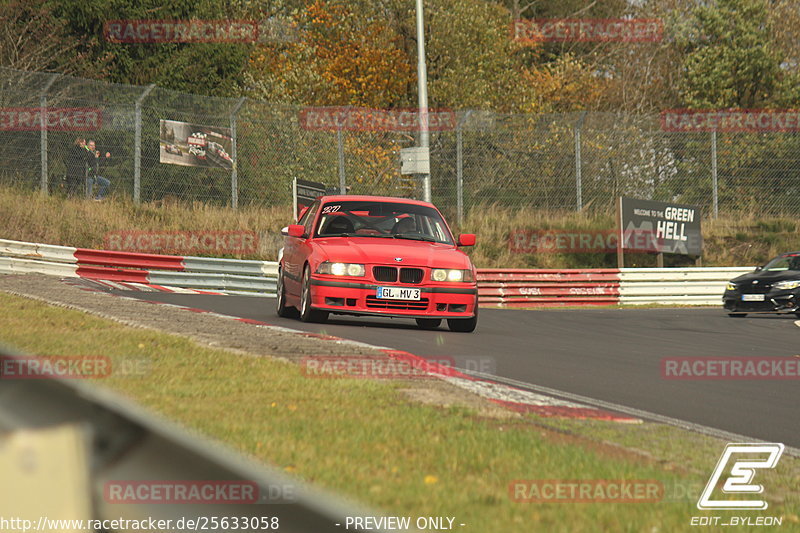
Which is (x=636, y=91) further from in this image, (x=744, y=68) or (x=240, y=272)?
(x=240, y=272)

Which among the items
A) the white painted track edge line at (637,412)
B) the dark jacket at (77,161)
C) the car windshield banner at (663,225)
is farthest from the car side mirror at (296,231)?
the car windshield banner at (663,225)

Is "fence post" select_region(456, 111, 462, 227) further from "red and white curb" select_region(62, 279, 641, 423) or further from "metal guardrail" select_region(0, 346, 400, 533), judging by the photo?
"metal guardrail" select_region(0, 346, 400, 533)

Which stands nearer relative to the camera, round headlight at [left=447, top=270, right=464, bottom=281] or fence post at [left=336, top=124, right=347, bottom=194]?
round headlight at [left=447, top=270, right=464, bottom=281]

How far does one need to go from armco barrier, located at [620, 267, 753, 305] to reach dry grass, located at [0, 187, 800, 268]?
2401 mm

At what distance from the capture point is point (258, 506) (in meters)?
1.50

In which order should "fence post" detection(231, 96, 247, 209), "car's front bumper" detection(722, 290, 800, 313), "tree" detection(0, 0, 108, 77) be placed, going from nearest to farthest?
"car's front bumper" detection(722, 290, 800, 313), "fence post" detection(231, 96, 247, 209), "tree" detection(0, 0, 108, 77)

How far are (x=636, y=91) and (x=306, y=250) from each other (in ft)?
112

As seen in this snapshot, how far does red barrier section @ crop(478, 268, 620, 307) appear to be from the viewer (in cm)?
2352

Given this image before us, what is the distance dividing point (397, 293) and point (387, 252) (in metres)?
0.54

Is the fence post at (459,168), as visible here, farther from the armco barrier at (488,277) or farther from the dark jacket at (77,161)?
the dark jacket at (77,161)

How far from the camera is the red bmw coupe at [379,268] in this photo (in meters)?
12.5

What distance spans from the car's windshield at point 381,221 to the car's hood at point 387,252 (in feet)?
0.84

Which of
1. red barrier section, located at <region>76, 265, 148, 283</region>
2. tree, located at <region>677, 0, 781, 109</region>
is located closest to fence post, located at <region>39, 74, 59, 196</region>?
red barrier section, located at <region>76, 265, 148, 283</region>

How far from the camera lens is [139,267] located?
22156 mm
